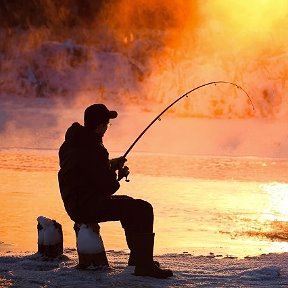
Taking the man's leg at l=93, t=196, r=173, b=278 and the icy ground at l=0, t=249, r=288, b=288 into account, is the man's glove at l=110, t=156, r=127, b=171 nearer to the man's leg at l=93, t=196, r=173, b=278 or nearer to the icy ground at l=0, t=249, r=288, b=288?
the man's leg at l=93, t=196, r=173, b=278

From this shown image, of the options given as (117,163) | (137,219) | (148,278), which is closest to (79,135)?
(117,163)

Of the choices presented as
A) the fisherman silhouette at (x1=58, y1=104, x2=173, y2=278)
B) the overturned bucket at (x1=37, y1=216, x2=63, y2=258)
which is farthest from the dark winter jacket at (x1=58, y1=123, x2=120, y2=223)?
the overturned bucket at (x1=37, y1=216, x2=63, y2=258)

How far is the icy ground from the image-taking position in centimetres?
654

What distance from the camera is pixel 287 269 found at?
7.27 metres

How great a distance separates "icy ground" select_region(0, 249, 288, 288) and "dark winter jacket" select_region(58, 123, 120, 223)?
19.1 inches

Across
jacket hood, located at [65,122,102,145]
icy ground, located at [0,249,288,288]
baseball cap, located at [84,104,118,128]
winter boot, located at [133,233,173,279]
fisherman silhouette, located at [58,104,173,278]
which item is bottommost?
icy ground, located at [0,249,288,288]

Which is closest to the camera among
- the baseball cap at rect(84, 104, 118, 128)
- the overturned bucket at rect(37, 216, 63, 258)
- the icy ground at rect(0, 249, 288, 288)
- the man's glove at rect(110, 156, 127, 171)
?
the icy ground at rect(0, 249, 288, 288)

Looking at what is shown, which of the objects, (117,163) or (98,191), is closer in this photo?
(98,191)

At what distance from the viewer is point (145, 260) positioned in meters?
6.78

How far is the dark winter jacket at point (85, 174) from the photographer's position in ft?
22.2

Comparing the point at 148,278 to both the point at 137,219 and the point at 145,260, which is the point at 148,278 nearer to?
the point at 145,260

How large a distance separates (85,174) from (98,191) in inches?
6.2

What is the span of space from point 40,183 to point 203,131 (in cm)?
4040

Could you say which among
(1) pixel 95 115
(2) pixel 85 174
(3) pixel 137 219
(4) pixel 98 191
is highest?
(1) pixel 95 115
